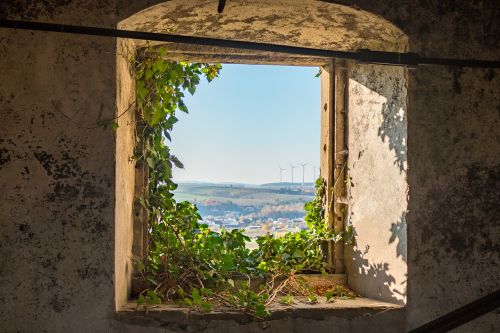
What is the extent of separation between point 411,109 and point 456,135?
0.28m

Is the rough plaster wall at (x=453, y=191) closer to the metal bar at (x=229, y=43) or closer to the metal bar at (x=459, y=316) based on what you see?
the metal bar at (x=229, y=43)

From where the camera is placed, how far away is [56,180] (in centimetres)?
292

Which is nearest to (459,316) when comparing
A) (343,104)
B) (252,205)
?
(343,104)

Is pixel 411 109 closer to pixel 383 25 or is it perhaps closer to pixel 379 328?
pixel 383 25

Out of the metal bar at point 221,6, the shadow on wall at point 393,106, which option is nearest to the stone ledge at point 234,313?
the shadow on wall at point 393,106

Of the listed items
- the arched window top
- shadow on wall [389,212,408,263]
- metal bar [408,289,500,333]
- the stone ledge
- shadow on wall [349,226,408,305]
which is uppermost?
the arched window top

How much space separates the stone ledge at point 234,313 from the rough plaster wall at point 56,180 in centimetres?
17

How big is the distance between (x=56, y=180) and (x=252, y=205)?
5.54 feet

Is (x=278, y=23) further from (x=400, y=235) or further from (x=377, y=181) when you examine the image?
(x=400, y=235)

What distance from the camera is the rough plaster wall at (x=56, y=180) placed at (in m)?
2.88

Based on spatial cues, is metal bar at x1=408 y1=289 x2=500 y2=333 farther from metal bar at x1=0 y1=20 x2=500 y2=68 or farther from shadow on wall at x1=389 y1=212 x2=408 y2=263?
shadow on wall at x1=389 y1=212 x2=408 y2=263

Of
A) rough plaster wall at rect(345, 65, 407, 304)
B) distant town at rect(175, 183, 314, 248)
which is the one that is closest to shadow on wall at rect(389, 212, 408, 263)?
rough plaster wall at rect(345, 65, 407, 304)

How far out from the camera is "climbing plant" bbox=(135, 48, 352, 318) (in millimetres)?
3469

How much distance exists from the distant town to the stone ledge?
859 mm
